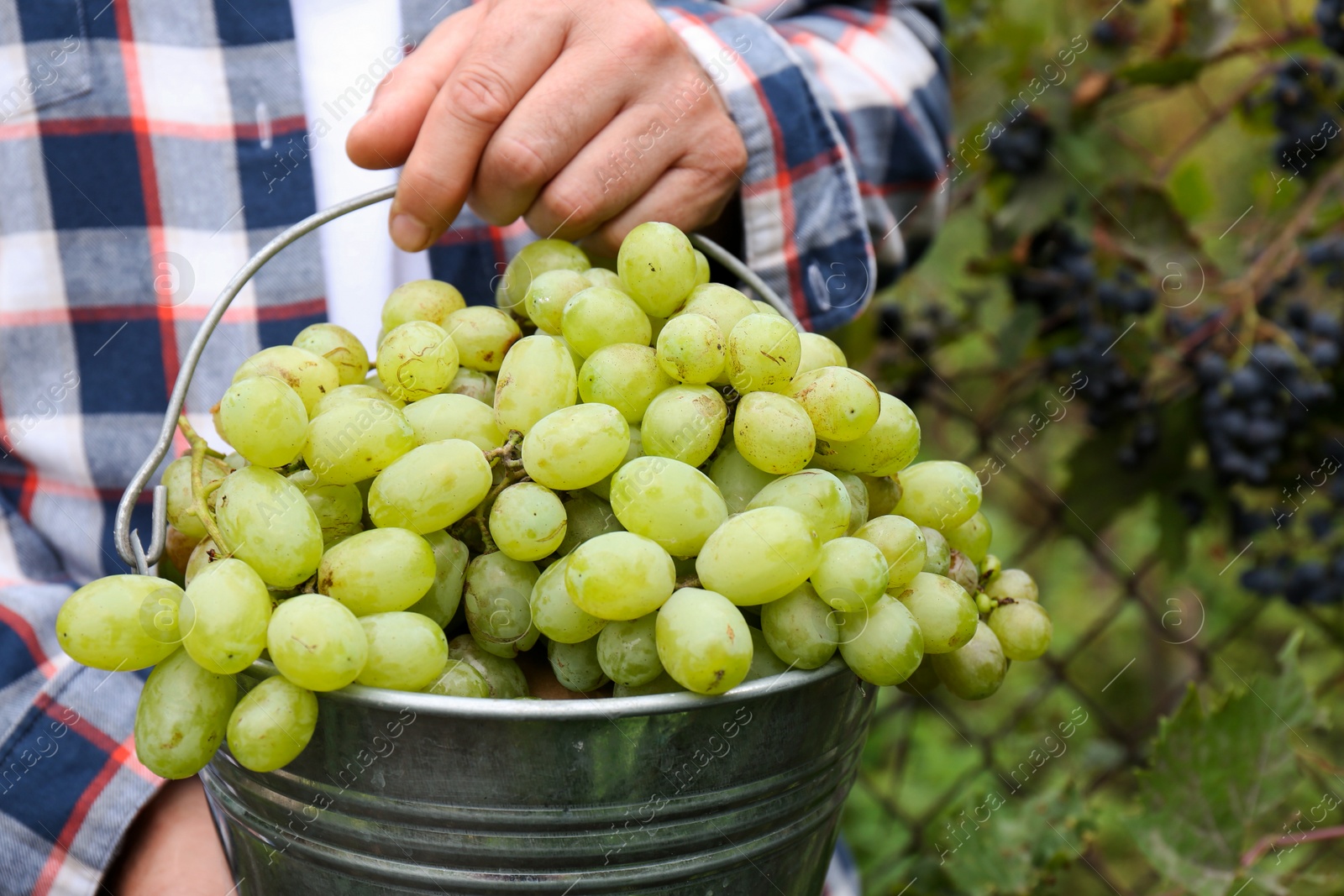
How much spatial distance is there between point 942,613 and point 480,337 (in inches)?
10.8

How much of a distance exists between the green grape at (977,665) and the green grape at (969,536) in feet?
0.15

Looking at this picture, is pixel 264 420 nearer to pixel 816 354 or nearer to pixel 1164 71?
pixel 816 354

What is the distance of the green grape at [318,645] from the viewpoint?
370 millimetres

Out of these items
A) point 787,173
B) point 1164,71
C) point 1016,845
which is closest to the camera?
point 787,173

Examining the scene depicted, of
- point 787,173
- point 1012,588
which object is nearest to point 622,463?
point 1012,588

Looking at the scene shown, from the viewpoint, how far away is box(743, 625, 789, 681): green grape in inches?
17.1

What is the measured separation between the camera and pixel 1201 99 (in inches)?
47.0

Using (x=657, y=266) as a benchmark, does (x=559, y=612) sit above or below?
below

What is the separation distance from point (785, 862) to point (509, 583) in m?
0.19

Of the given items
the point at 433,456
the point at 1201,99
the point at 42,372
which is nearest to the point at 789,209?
the point at 433,456

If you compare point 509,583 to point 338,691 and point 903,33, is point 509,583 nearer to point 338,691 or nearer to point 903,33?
point 338,691

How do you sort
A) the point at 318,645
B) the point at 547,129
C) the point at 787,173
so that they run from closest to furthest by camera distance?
the point at 318,645 < the point at 547,129 < the point at 787,173

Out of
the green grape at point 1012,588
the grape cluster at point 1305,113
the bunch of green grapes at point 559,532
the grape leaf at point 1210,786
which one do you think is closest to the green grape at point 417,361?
the bunch of green grapes at point 559,532

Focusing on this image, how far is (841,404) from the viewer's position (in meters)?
0.45
